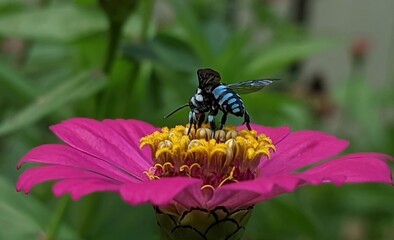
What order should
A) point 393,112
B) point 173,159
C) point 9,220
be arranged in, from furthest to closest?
point 393,112, point 9,220, point 173,159

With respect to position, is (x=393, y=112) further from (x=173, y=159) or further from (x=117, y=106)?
(x=173, y=159)

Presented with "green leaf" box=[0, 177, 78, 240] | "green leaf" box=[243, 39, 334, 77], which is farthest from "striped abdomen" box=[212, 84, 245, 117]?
"green leaf" box=[243, 39, 334, 77]

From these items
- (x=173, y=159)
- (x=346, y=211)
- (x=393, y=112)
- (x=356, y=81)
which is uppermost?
(x=173, y=159)

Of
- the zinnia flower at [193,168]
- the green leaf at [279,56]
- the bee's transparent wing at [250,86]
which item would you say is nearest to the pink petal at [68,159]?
the zinnia flower at [193,168]

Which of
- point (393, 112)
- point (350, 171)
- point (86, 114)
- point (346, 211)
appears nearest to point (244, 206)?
point (350, 171)

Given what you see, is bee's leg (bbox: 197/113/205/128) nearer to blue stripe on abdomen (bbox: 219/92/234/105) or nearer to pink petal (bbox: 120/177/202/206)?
blue stripe on abdomen (bbox: 219/92/234/105)

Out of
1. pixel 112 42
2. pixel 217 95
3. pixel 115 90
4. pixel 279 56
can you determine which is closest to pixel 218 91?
pixel 217 95
